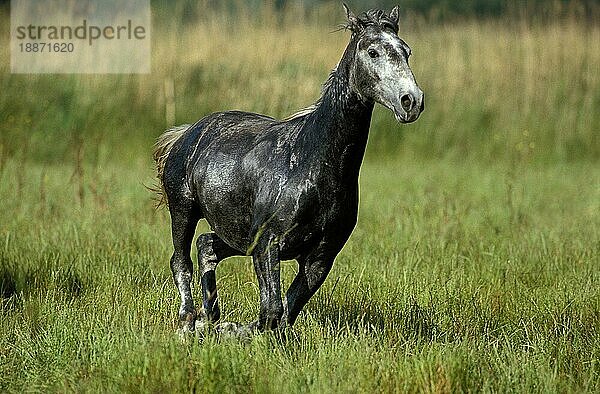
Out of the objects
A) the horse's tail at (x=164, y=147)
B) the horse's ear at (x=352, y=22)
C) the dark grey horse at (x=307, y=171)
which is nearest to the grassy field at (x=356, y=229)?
the dark grey horse at (x=307, y=171)

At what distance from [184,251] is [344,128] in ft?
4.83

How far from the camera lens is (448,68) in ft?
48.6

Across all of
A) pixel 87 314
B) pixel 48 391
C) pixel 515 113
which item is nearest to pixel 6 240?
pixel 87 314

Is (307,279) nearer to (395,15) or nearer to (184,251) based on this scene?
(184,251)

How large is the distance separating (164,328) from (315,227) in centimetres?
98

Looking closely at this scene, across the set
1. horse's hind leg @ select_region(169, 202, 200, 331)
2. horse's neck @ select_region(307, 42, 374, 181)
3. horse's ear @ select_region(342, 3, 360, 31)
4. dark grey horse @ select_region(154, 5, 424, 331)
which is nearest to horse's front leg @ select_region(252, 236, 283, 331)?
dark grey horse @ select_region(154, 5, 424, 331)

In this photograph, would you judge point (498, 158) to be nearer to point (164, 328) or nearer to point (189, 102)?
point (189, 102)

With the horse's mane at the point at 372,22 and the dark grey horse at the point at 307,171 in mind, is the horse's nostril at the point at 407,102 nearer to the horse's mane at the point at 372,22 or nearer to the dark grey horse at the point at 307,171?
the dark grey horse at the point at 307,171

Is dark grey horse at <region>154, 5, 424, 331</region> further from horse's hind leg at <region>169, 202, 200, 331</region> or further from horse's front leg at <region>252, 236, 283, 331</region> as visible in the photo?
horse's hind leg at <region>169, 202, 200, 331</region>

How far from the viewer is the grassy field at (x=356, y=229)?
438cm

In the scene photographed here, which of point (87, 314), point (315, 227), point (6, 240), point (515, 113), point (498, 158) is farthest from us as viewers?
point (515, 113)

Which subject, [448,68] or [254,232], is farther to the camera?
[448,68]

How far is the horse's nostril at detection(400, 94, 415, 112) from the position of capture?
414 centimetres

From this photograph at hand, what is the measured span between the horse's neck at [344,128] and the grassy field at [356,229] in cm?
80
